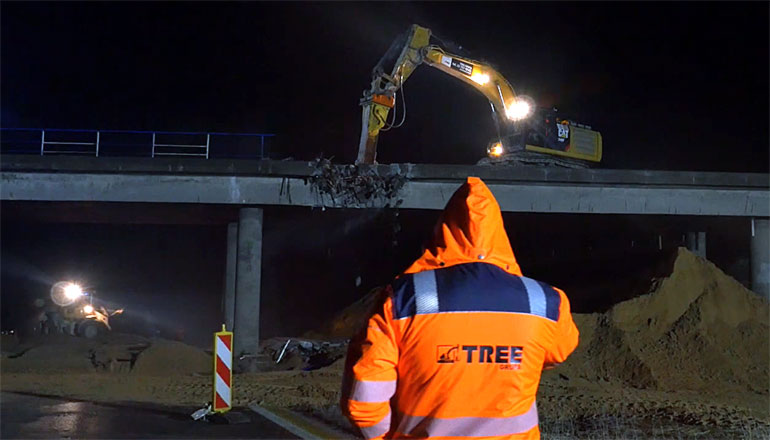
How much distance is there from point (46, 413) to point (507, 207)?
1412 centimetres

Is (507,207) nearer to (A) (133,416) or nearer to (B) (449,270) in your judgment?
(A) (133,416)

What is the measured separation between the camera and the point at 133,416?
36.0 ft

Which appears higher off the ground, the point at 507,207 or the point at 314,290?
the point at 507,207

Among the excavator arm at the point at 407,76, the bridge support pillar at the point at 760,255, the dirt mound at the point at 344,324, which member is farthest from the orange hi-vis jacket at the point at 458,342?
the dirt mound at the point at 344,324

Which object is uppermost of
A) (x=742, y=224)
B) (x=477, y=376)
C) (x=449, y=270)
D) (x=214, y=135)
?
(x=214, y=135)

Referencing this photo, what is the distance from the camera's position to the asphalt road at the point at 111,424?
942cm

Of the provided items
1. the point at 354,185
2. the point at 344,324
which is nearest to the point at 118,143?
the point at 354,185

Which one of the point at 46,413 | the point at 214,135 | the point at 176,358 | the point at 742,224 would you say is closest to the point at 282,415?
the point at 46,413

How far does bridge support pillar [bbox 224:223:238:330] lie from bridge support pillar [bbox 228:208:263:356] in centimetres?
108

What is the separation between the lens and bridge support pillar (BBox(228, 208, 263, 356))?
2183 centimetres

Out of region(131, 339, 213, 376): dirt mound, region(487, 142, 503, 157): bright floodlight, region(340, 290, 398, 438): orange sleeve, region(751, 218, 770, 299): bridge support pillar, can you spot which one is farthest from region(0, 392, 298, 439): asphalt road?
region(751, 218, 770, 299): bridge support pillar

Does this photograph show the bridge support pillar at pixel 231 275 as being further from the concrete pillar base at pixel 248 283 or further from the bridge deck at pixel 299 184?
the bridge deck at pixel 299 184

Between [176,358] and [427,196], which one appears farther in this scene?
[427,196]

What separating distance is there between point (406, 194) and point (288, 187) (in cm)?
316
